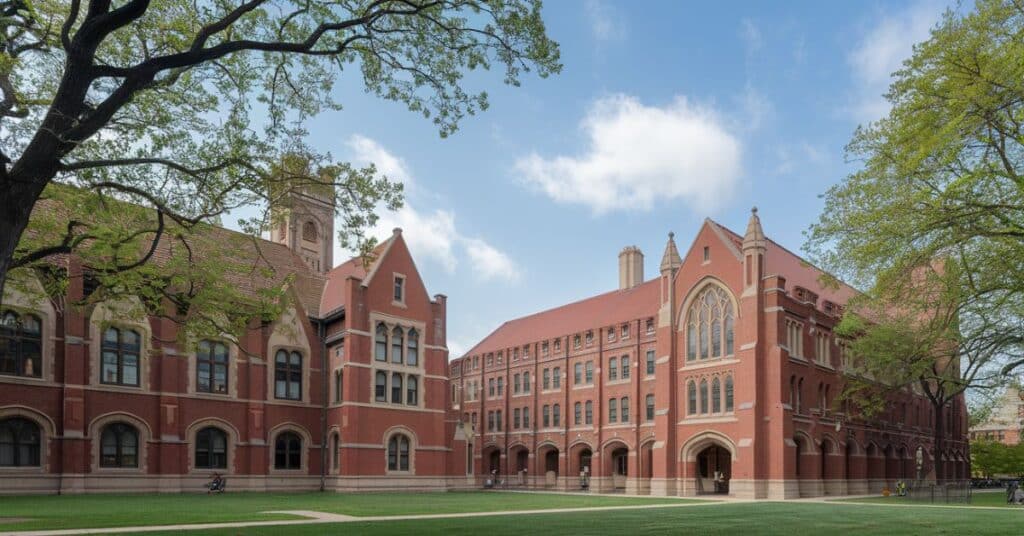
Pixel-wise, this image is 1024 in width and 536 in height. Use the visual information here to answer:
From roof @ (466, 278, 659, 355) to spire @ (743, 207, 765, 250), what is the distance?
548 inches

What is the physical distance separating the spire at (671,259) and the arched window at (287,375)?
22.3 m

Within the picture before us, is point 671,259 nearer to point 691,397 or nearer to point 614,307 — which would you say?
point 691,397

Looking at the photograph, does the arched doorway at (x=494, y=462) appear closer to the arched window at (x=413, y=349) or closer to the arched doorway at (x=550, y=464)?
the arched doorway at (x=550, y=464)

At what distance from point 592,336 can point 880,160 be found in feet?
147

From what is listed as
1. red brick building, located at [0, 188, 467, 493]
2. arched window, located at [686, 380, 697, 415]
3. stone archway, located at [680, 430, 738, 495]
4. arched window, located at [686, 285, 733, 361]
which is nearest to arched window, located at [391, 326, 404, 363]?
red brick building, located at [0, 188, 467, 493]

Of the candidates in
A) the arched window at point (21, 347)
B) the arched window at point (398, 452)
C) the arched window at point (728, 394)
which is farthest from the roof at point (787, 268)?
the arched window at point (21, 347)

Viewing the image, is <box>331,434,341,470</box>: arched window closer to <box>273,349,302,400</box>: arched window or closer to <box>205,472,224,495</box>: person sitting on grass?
<box>273,349,302,400</box>: arched window

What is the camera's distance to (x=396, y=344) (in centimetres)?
4125

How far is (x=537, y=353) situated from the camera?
6531 centimetres

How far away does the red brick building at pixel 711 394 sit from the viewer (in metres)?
41.1

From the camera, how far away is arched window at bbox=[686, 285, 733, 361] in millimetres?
43469

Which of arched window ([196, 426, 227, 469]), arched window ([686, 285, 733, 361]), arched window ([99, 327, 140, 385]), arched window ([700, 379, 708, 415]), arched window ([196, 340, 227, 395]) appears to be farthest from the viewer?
arched window ([700, 379, 708, 415])

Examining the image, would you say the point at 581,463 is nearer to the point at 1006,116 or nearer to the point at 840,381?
the point at 840,381

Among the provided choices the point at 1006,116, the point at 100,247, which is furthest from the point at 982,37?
the point at 100,247
